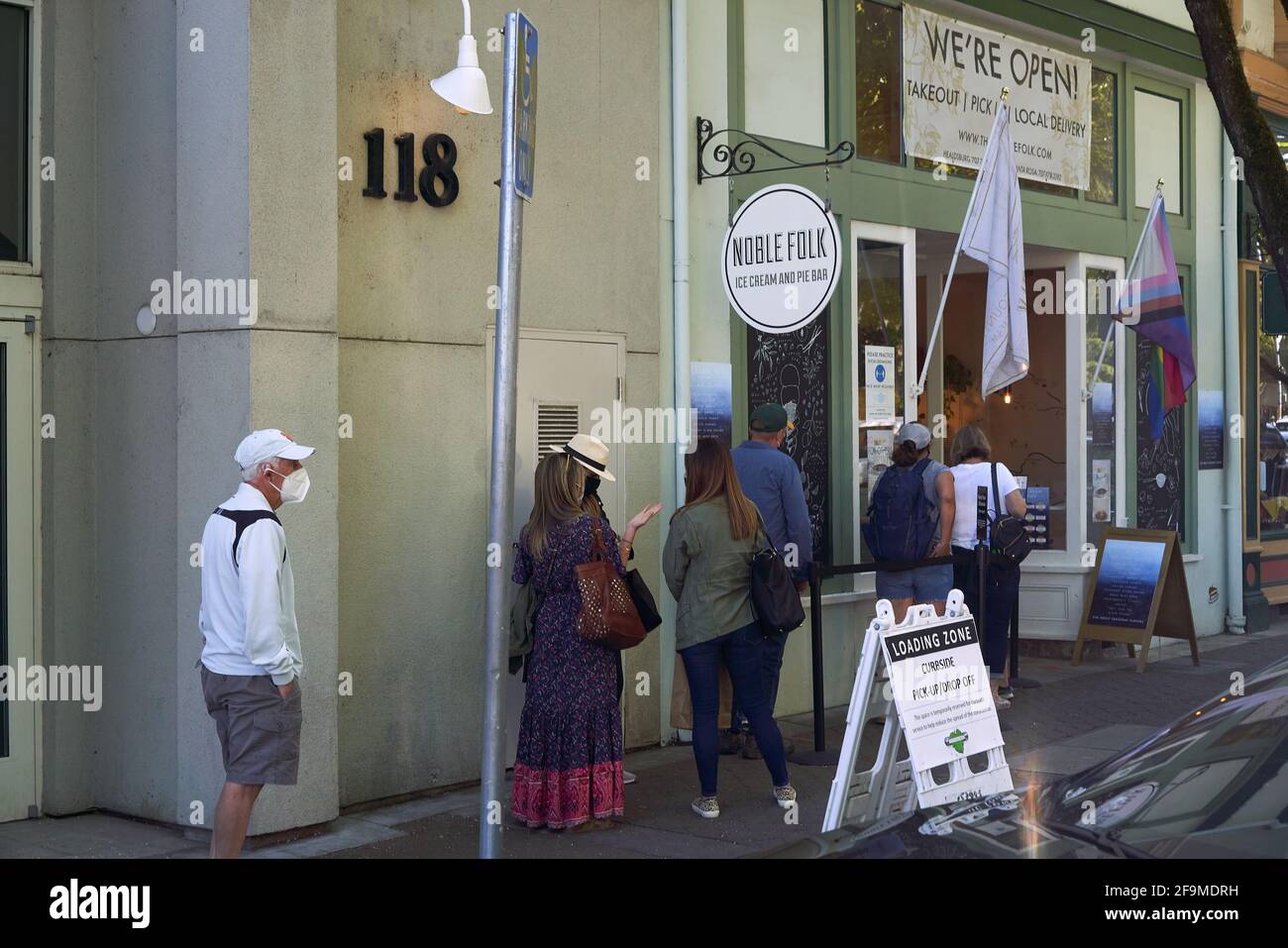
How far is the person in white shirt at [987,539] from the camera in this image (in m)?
10.2

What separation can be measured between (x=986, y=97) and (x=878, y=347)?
2.51 meters

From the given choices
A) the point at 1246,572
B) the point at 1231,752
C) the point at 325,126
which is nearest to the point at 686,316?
the point at 325,126

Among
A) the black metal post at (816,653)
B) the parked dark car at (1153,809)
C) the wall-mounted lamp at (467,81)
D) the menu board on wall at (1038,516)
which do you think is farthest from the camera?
the menu board on wall at (1038,516)

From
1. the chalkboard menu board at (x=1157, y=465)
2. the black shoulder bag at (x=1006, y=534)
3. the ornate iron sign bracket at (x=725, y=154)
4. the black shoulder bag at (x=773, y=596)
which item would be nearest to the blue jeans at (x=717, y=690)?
the black shoulder bag at (x=773, y=596)

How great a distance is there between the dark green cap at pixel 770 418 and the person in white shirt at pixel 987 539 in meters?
2.08

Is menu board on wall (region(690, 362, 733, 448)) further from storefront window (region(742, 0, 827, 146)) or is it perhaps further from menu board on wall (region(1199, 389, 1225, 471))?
menu board on wall (region(1199, 389, 1225, 471))

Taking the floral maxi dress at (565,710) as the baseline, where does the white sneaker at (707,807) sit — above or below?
below

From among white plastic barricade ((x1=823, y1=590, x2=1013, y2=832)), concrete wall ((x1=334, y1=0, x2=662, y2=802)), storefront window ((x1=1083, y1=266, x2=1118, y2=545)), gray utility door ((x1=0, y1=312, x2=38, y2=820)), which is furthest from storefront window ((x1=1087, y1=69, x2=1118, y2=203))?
gray utility door ((x1=0, y1=312, x2=38, y2=820))

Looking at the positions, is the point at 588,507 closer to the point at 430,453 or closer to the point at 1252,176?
the point at 430,453

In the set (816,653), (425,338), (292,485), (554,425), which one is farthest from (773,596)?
(292,485)

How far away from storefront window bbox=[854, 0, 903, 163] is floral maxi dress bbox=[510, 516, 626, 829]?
4.93 meters

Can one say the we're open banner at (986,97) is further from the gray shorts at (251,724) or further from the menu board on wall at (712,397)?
the gray shorts at (251,724)

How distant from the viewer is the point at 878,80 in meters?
10.9

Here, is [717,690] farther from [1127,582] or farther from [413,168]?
[1127,582]
